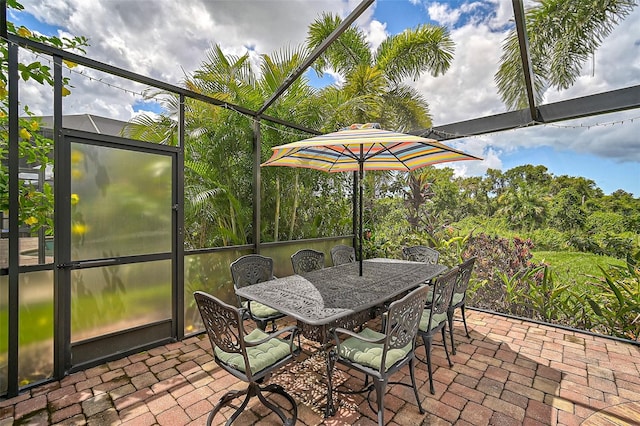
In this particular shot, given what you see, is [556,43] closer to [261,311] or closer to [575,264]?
[575,264]

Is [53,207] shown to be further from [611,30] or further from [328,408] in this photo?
[611,30]

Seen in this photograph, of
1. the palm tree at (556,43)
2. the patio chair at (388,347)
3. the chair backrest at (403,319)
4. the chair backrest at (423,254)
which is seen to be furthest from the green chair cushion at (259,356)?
the palm tree at (556,43)

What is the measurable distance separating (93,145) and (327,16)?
21.0 feet

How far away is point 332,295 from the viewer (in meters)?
2.56

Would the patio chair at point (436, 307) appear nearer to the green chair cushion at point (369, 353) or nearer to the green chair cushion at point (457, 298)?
the green chair cushion at point (369, 353)

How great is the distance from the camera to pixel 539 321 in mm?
4215

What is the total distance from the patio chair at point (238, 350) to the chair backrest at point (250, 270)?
3.41ft

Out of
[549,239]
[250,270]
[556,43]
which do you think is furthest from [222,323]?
[556,43]

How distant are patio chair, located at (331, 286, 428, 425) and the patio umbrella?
105 centimetres

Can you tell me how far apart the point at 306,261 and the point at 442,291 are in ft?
6.23

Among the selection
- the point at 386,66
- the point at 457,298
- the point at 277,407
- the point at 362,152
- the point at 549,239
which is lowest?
the point at 277,407

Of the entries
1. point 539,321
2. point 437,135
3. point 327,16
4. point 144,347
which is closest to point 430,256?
point 539,321

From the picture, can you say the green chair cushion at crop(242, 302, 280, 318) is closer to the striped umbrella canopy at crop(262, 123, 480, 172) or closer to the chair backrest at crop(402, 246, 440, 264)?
the striped umbrella canopy at crop(262, 123, 480, 172)

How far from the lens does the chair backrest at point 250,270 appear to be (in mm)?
3209
